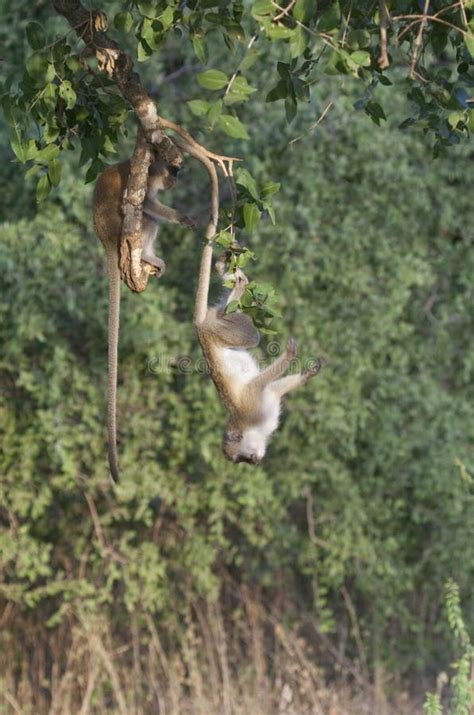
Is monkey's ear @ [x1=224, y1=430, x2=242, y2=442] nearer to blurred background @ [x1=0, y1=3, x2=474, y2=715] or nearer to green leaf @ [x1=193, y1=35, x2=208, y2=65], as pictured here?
blurred background @ [x1=0, y1=3, x2=474, y2=715]

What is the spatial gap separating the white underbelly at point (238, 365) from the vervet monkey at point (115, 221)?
18.9 inches

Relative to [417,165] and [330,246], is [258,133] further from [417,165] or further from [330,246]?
[417,165]

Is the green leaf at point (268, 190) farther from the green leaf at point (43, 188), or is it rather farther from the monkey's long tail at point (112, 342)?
the monkey's long tail at point (112, 342)

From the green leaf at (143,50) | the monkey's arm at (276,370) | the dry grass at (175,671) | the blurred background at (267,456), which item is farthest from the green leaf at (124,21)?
the dry grass at (175,671)

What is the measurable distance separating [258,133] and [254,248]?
657 millimetres

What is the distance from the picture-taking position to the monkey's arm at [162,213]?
14.3 ft

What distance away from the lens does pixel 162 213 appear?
450cm

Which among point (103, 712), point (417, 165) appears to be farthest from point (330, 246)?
point (103, 712)

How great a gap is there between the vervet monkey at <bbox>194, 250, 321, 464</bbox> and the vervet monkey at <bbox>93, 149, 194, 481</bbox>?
1.14 feet

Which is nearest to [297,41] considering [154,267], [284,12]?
[284,12]

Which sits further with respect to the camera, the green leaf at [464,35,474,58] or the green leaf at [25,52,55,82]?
the green leaf at [25,52,55,82]

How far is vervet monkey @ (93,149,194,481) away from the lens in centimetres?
439

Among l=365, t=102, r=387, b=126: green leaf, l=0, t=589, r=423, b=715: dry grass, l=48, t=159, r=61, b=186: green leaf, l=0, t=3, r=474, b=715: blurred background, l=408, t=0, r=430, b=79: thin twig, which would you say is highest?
l=408, t=0, r=430, b=79: thin twig

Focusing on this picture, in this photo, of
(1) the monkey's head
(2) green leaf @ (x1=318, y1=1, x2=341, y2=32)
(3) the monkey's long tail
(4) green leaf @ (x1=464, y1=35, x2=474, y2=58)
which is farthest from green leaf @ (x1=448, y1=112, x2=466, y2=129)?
(1) the monkey's head
